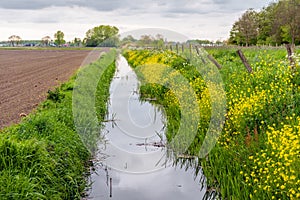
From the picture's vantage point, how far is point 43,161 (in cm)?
606

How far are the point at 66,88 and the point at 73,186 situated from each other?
964 cm

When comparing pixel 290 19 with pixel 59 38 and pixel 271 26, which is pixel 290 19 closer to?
pixel 271 26

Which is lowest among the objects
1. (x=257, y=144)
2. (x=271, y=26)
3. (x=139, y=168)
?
(x=139, y=168)

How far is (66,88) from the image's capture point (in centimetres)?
1568

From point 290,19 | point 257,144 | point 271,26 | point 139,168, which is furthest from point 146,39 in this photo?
point 271,26

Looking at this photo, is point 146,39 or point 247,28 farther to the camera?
point 247,28

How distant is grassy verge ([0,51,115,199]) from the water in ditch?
41 cm

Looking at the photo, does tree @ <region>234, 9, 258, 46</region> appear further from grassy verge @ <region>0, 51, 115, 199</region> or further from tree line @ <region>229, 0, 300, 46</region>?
grassy verge @ <region>0, 51, 115, 199</region>

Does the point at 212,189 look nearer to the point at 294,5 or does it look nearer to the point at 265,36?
the point at 294,5

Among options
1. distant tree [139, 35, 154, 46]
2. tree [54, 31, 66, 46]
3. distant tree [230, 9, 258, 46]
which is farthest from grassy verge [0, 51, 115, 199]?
tree [54, 31, 66, 46]

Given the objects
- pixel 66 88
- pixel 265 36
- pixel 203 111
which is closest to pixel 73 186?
pixel 203 111

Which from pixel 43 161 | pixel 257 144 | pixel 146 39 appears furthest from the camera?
pixel 146 39

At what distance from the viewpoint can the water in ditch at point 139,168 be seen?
675 cm

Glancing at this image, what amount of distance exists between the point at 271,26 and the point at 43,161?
2267 inches
